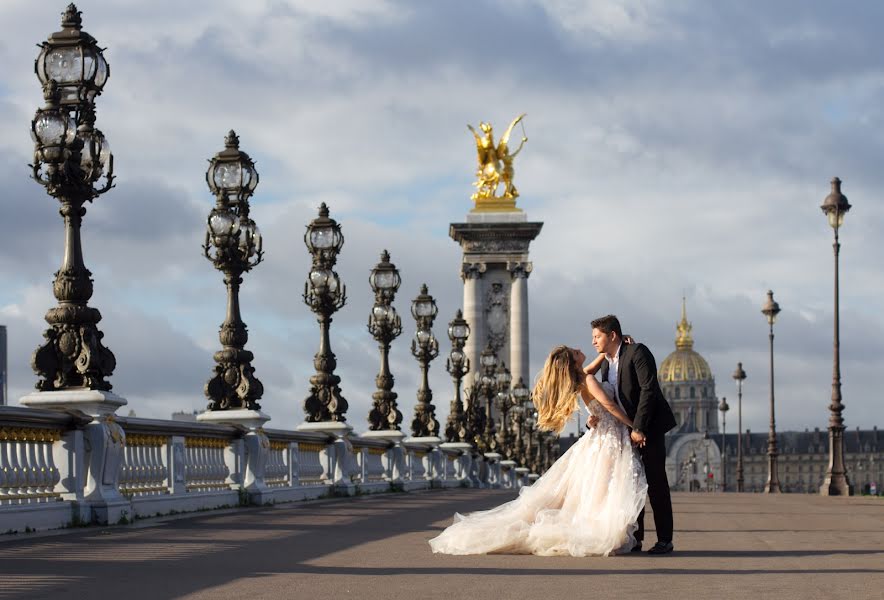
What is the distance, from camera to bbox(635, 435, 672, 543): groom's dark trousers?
50.4ft

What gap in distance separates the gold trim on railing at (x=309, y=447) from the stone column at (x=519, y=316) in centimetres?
9483

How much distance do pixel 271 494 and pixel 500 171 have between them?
361 ft

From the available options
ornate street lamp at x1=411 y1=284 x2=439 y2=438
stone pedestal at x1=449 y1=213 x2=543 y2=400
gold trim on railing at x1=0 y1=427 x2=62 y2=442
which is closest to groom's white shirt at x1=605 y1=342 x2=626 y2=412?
gold trim on railing at x1=0 y1=427 x2=62 y2=442

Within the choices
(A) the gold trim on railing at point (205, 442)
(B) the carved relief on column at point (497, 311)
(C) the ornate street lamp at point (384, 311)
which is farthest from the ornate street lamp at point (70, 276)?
(B) the carved relief on column at point (497, 311)

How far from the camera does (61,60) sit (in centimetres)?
1906

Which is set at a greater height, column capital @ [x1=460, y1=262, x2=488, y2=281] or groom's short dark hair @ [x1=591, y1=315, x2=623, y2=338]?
column capital @ [x1=460, y1=262, x2=488, y2=281]

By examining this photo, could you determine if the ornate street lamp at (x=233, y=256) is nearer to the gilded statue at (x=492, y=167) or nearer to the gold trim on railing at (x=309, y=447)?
the gold trim on railing at (x=309, y=447)

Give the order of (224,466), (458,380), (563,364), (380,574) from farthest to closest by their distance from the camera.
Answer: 1. (458,380)
2. (224,466)
3. (563,364)
4. (380,574)

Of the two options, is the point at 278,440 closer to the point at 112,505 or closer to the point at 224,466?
the point at 224,466

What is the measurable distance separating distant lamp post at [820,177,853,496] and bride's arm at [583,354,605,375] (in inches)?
1394

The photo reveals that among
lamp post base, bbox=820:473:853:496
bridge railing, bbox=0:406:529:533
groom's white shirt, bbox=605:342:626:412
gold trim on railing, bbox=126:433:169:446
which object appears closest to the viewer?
groom's white shirt, bbox=605:342:626:412

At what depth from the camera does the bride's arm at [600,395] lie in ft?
50.1

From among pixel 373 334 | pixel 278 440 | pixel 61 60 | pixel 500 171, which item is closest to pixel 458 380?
pixel 373 334

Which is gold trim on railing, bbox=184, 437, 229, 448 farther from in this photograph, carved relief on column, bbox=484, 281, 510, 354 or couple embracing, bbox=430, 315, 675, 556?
carved relief on column, bbox=484, 281, 510, 354
